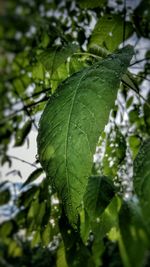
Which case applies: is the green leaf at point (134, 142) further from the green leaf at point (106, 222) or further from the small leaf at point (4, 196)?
the small leaf at point (4, 196)

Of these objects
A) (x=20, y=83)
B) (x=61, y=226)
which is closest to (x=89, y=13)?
(x=20, y=83)

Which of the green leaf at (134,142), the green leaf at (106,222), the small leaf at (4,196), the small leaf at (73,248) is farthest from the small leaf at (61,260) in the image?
the small leaf at (4,196)

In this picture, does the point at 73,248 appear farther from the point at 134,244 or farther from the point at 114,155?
the point at 134,244

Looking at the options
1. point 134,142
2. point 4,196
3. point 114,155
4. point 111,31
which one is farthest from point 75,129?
point 4,196

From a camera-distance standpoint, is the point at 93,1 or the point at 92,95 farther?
the point at 93,1

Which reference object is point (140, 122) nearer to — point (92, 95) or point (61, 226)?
point (61, 226)
